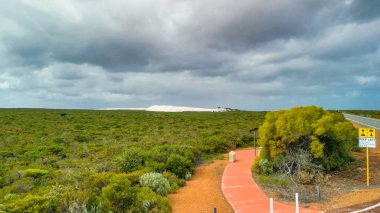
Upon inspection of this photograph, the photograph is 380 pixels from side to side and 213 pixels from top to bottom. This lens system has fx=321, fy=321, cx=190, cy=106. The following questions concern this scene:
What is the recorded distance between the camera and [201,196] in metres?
12.2

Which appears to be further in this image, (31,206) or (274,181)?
(274,181)

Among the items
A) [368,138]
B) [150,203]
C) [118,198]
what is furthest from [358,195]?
[118,198]

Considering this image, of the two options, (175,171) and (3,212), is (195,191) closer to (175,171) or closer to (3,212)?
(175,171)

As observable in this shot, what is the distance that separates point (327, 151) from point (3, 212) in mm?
13383

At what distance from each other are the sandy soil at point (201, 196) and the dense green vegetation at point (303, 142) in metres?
2.37

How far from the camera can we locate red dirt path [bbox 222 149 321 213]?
9.97 meters

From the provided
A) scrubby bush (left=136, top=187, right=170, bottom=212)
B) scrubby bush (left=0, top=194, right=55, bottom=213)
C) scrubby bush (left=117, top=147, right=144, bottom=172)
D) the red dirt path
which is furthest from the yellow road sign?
scrubby bush (left=0, top=194, right=55, bottom=213)

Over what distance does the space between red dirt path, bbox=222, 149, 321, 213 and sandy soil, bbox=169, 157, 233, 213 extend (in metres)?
0.29

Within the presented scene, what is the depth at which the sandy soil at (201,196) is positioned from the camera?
10750mm

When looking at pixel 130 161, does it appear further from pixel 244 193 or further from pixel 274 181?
pixel 274 181

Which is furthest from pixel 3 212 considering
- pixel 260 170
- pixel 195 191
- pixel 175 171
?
pixel 260 170

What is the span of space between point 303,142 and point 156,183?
23.5ft

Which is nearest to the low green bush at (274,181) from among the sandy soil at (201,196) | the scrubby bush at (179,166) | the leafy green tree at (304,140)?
the leafy green tree at (304,140)

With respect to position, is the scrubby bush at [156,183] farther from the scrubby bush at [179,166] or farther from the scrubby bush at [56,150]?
the scrubby bush at [56,150]
